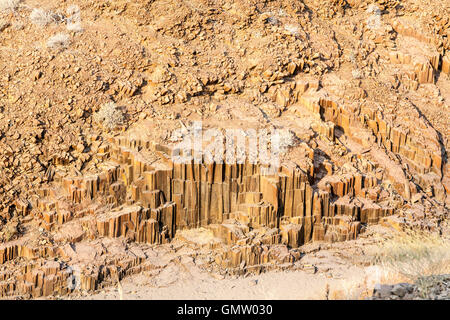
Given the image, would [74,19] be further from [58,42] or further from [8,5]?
[8,5]

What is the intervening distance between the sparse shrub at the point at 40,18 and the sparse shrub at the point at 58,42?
943 millimetres

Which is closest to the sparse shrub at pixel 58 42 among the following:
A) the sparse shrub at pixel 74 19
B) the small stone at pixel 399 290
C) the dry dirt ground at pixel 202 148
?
the dry dirt ground at pixel 202 148

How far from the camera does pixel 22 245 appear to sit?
1070 centimetres

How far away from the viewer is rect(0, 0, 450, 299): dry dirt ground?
11055mm

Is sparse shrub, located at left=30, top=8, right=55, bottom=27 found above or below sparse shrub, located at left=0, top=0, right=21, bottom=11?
below

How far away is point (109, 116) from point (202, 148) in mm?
2724

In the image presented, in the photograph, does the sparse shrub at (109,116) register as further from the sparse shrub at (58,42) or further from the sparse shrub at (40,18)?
the sparse shrub at (40,18)

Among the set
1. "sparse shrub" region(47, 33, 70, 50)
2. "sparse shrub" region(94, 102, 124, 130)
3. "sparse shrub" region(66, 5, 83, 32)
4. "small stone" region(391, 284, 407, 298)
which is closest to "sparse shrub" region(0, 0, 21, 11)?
"sparse shrub" region(66, 5, 83, 32)

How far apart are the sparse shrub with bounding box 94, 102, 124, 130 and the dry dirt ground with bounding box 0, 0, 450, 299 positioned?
4cm

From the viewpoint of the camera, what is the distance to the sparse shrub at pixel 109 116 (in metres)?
12.5

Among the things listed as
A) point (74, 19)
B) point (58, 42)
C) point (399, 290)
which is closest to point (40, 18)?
point (74, 19)

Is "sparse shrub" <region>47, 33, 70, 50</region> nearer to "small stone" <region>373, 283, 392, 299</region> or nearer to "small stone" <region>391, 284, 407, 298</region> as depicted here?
"small stone" <region>373, 283, 392, 299</region>

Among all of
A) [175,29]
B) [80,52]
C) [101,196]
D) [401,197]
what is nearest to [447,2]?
[401,197]

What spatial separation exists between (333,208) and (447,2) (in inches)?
434
